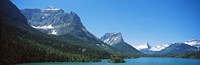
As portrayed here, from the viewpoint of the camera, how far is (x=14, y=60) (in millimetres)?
195125

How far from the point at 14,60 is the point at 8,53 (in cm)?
741

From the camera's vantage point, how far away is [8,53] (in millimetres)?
197625
